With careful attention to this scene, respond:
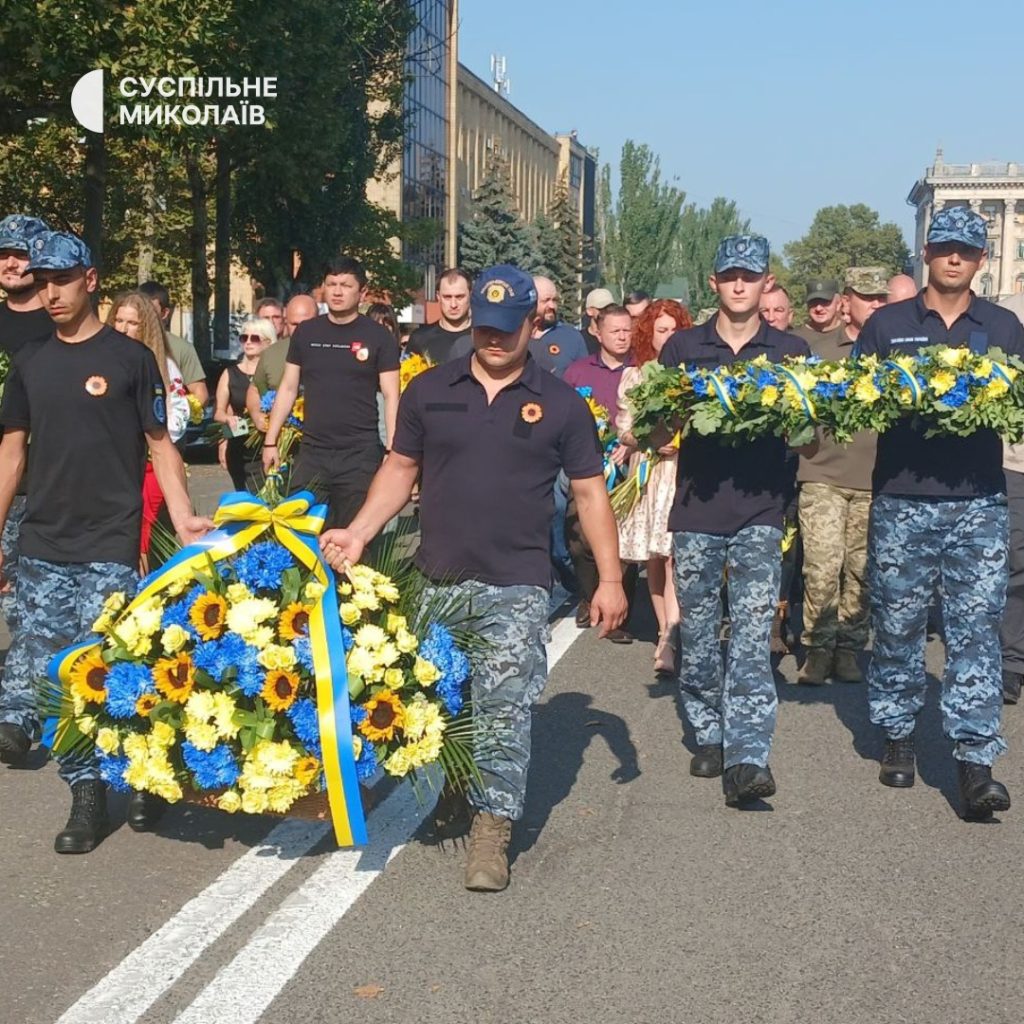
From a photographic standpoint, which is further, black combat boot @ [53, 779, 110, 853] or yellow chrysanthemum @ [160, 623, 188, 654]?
black combat boot @ [53, 779, 110, 853]

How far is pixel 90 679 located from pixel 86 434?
1.01 metres

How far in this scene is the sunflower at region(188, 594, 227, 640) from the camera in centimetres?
573

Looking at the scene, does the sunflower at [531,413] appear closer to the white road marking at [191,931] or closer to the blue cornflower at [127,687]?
the blue cornflower at [127,687]

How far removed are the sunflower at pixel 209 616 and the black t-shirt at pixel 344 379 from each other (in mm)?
4092

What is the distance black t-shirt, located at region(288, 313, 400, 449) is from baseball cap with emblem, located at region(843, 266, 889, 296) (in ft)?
8.26

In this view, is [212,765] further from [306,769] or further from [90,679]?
[90,679]

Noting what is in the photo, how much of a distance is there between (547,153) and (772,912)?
136 meters

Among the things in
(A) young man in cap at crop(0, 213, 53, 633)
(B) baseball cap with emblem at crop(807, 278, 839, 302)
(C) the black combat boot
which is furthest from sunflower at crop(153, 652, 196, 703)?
(B) baseball cap with emblem at crop(807, 278, 839, 302)

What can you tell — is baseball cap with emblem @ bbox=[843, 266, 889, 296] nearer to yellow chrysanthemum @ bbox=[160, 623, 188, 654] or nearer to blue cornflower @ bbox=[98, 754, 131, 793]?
yellow chrysanthemum @ bbox=[160, 623, 188, 654]

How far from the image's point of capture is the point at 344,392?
9812 mm

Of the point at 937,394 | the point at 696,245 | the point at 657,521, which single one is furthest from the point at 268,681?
the point at 696,245

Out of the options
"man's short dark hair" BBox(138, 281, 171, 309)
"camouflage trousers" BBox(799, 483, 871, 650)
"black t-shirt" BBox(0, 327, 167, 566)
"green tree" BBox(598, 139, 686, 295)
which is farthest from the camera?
"green tree" BBox(598, 139, 686, 295)

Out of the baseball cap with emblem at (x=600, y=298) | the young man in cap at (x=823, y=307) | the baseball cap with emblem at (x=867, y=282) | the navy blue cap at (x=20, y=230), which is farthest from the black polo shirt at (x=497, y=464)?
the baseball cap with emblem at (x=600, y=298)

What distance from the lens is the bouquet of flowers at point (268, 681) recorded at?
223 inches
